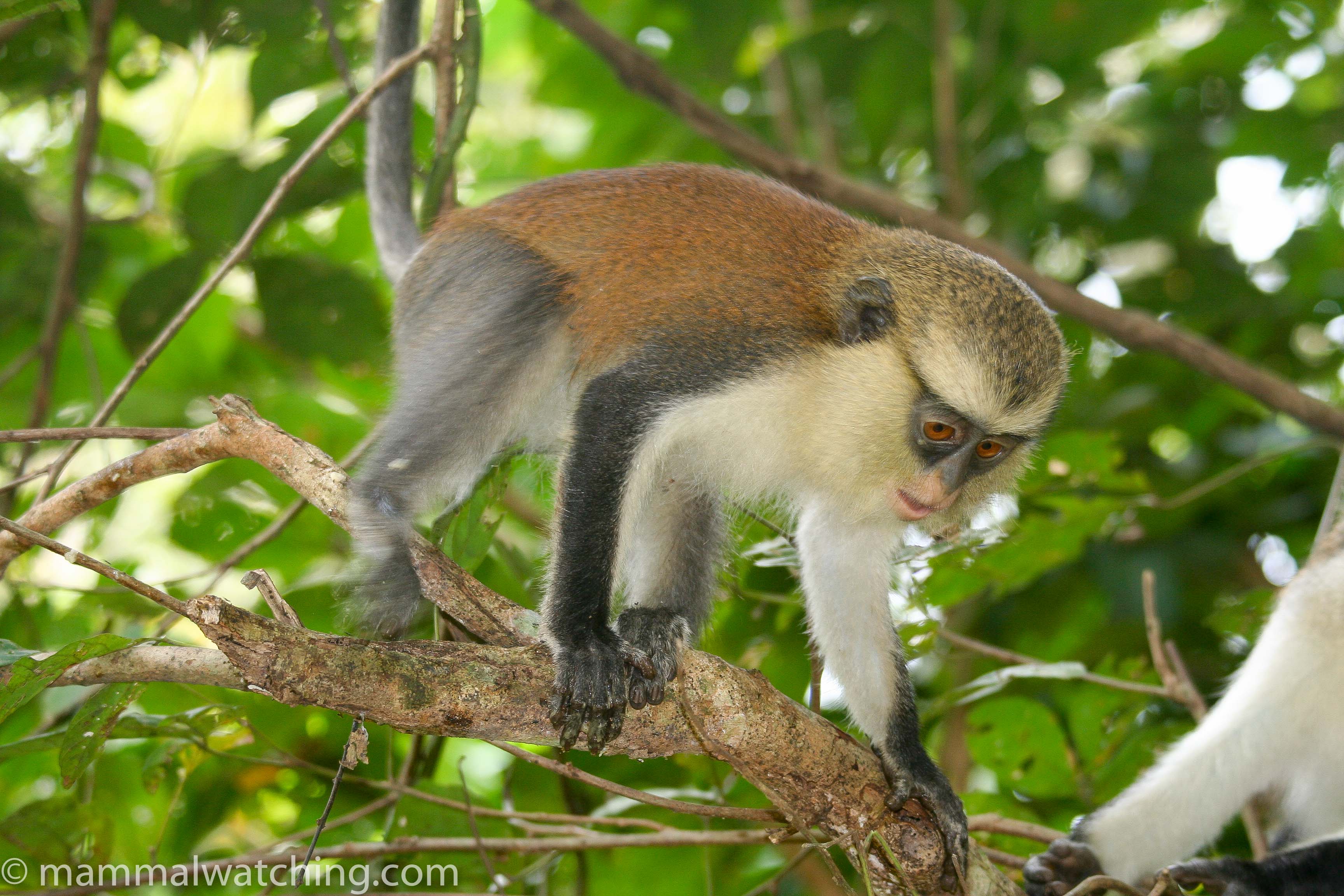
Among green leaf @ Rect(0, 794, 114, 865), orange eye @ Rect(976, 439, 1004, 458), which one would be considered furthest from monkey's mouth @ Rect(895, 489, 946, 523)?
green leaf @ Rect(0, 794, 114, 865)

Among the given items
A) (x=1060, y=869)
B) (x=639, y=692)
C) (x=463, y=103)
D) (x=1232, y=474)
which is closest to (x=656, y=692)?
(x=639, y=692)

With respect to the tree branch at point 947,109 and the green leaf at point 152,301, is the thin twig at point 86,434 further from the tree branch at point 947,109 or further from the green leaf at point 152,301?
the tree branch at point 947,109

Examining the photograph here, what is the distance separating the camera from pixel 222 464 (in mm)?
4172

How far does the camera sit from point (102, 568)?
1990 millimetres

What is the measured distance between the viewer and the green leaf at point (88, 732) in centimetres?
236

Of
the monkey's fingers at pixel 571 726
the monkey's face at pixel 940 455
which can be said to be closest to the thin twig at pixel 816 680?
the monkey's face at pixel 940 455

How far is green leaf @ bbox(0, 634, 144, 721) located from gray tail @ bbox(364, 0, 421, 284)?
2084 millimetres

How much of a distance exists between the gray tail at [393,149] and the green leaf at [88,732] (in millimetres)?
2026

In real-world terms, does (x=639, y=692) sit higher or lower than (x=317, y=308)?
lower

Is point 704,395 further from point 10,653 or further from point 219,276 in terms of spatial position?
point 10,653

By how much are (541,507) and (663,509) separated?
2.31 feet

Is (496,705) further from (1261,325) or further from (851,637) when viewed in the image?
(1261,325)

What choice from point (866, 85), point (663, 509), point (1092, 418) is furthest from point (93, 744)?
point (866, 85)

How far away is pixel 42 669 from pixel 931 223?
3.57m
